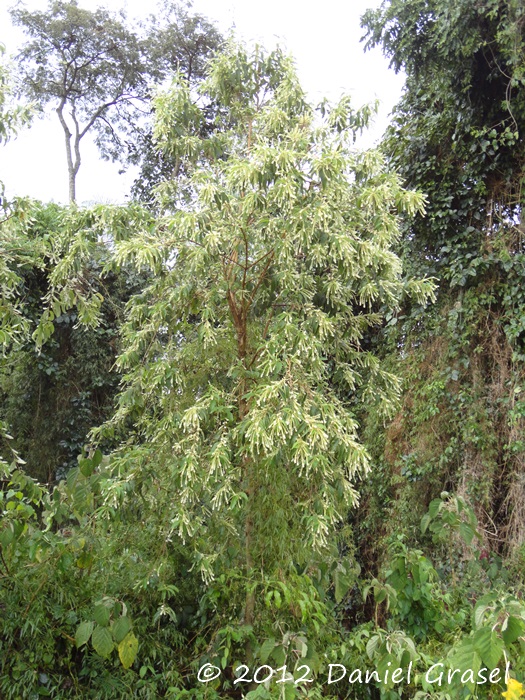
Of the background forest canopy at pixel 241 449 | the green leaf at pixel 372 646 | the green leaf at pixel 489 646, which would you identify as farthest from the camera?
the background forest canopy at pixel 241 449

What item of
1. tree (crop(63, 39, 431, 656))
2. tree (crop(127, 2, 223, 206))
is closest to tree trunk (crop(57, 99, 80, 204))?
tree (crop(127, 2, 223, 206))

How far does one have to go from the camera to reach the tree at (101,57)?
32.9ft

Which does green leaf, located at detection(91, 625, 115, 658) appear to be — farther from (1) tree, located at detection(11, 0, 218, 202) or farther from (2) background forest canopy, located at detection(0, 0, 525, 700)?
(1) tree, located at detection(11, 0, 218, 202)

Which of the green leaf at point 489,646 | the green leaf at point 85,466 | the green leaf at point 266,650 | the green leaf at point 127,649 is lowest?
the green leaf at point 127,649

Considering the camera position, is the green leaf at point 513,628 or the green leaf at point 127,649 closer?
the green leaf at point 513,628

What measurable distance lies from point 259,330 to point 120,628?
5.05 ft

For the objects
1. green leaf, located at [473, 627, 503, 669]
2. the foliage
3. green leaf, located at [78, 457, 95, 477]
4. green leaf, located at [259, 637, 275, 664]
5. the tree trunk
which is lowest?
green leaf, located at [259, 637, 275, 664]

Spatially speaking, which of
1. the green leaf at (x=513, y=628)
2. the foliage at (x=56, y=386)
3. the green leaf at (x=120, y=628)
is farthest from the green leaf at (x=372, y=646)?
the foliage at (x=56, y=386)

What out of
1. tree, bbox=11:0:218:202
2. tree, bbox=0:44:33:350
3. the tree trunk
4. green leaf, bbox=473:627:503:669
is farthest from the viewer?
the tree trunk

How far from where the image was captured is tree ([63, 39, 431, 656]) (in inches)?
98.3

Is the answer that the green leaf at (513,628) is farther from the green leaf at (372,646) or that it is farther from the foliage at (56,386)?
the foliage at (56,386)

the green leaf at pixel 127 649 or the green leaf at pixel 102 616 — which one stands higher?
the green leaf at pixel 102 616

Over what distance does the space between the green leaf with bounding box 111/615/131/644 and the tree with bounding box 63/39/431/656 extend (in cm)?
37

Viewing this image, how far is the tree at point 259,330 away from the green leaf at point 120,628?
370mm
